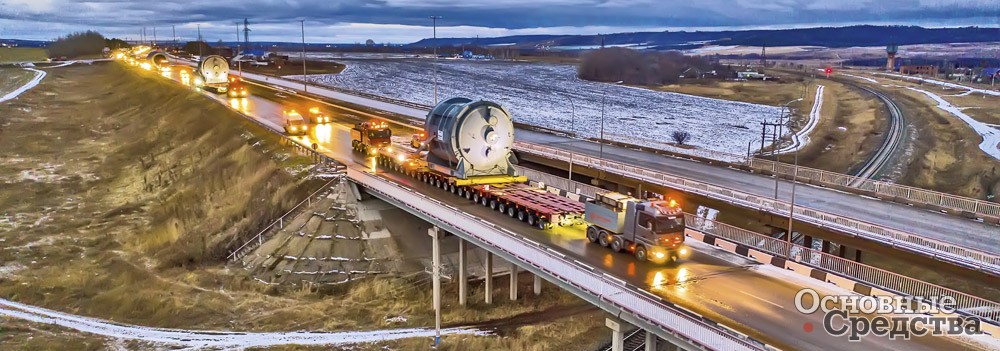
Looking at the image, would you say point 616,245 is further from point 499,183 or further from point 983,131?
point 983,131

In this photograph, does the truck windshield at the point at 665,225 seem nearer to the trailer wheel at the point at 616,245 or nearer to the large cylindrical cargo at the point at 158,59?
the trailer wheel at the point at 616,245

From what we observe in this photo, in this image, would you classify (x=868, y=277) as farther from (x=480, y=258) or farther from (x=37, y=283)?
(x=37, y=283)

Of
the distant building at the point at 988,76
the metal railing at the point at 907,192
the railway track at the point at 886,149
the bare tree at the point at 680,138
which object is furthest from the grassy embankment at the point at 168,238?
the distant building at the point at 988,76

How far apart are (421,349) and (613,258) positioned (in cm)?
914

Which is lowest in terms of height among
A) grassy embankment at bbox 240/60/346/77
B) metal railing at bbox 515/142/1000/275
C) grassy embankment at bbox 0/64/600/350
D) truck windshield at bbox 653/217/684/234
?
grassy embankment at bbox 0/64/600/350

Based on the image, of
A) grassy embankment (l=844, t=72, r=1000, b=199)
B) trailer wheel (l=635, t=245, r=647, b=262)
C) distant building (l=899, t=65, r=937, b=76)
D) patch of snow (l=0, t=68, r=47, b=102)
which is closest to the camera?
trailer wheel (l=635, t=245, r=647, b=262)

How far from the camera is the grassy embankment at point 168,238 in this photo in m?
31.8

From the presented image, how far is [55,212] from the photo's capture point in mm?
51375

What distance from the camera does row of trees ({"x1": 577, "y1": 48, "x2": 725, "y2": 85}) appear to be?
14412 cm

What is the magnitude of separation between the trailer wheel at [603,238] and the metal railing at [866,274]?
16.3ft

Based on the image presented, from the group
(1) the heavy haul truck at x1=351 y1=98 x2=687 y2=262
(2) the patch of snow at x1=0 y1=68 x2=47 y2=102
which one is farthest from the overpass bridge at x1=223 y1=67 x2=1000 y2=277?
(2) the patch of snow at x1=0 y1=68 x2=47 y2=102

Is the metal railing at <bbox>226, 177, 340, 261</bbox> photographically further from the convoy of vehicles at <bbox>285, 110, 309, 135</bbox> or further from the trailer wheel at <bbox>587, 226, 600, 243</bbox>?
the convoy of vehicles at <bbox>285, 110, 309, 135</bbox>

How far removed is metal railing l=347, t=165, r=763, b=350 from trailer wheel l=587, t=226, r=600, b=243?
11.7 ft

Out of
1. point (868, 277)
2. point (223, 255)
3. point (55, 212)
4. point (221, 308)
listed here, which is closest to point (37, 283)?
point (223, 255)
